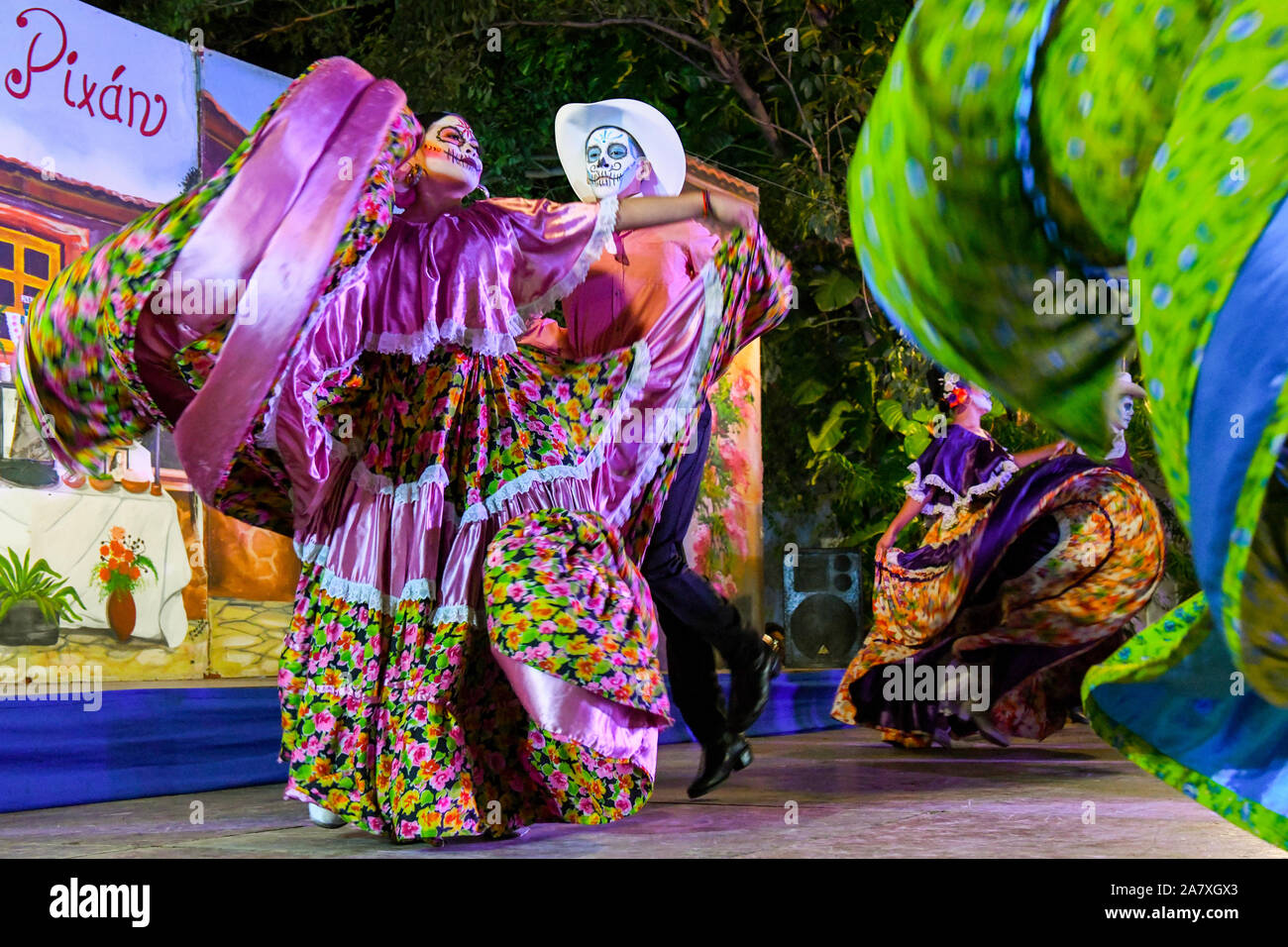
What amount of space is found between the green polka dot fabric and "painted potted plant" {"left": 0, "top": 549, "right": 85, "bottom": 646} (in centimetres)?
515

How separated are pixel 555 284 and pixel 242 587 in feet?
12.5

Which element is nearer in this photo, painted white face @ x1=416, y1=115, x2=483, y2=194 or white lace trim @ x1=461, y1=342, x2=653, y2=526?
white lace trim @ x1=461, y1=342, x2=653, y2=526

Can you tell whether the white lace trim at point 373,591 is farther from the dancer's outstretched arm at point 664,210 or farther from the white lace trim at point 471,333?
the dancer's outstretched arm at point 664,210

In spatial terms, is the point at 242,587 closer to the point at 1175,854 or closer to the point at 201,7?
the point at 201,7

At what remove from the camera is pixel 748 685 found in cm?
360

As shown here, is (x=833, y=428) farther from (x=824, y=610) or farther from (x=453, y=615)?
(x=453, y=615)

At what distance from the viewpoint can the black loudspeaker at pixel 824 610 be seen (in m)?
8.23

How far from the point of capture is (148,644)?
5.54 m

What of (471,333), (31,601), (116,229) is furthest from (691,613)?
(116,229)

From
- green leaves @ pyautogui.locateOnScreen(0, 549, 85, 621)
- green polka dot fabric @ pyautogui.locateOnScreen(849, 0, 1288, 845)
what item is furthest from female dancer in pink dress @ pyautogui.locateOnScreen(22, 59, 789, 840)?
green leaves @ pyautogui.locateOnScreen(0, 549, 85, 621)

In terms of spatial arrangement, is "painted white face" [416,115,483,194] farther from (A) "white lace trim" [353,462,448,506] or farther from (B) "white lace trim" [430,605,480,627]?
(B) "white lace trim" [430,605,480,627]

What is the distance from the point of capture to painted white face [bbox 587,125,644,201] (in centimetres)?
340

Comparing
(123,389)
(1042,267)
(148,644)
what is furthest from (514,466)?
(148,644)

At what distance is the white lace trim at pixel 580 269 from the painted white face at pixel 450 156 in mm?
267
